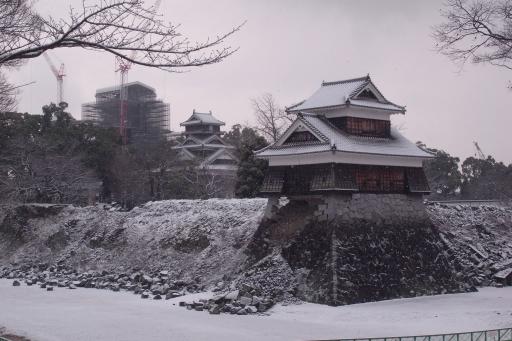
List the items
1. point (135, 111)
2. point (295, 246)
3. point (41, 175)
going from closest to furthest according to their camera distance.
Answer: point (295, 246)
point (41, 175)
point (135, 111)

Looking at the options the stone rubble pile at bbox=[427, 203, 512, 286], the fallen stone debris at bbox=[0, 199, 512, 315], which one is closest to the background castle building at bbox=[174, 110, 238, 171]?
the fallen stone debris at bbox=[0, 199, 512, 315]

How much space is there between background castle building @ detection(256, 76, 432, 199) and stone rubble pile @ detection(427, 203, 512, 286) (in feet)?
14.5

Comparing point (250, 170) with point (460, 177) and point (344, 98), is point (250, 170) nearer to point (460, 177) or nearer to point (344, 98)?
point (344, 98)

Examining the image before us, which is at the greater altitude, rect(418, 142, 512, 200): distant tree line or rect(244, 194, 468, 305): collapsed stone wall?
rect(418, 142, 512, 200): distant tree line

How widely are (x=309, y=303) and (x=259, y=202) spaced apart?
10165mm

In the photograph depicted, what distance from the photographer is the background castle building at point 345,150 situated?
2733cm

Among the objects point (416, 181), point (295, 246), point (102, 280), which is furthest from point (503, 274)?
point (102, 280)

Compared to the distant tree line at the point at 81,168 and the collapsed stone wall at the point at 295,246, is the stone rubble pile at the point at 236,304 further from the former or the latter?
the distant tree line at the point at 81,168

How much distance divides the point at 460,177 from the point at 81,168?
38.3m

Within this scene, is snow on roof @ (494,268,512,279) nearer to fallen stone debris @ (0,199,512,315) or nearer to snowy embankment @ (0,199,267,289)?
fallen stone debris @ (0,199,512,315)

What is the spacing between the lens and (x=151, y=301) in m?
26.5

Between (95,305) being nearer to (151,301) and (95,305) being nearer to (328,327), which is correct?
(151,301)

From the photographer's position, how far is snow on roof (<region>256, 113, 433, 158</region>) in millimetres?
27281

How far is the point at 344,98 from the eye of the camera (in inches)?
1128
